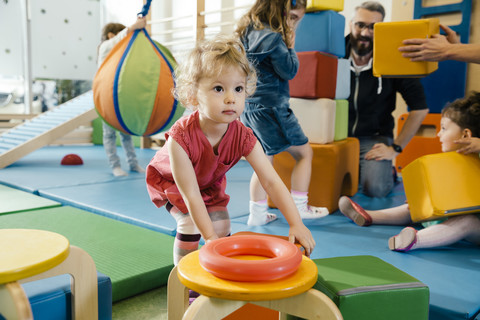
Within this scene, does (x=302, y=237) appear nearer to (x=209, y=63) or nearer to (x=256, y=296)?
(x=256, y=296)

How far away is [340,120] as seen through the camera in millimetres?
2094

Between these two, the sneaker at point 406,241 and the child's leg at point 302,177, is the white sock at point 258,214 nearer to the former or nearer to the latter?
the child's leg at point 302,177

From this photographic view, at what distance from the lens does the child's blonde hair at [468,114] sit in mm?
1477

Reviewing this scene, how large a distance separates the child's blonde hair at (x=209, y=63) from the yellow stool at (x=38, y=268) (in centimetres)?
44

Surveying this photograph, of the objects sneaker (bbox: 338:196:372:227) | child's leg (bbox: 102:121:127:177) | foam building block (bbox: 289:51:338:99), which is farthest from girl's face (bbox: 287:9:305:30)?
child's leg (bbox: 102:121:127:177)

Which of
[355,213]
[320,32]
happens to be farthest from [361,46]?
[355,213]

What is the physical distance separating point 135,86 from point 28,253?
151cm

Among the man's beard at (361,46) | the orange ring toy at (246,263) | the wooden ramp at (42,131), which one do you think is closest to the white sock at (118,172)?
the wooden ramp at (42,131)

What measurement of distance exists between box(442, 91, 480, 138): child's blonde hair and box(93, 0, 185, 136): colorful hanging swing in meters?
1.34

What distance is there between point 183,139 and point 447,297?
0.74 m

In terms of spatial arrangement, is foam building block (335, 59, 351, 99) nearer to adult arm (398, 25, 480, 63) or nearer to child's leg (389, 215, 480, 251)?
adult arm (398, 25, 480, 63)

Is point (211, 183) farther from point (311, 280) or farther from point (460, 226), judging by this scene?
point (460, 226)

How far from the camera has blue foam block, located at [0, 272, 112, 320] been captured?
0.81 m

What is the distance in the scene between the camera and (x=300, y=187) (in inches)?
69.3
